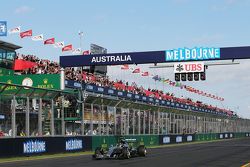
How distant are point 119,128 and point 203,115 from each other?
26668mm

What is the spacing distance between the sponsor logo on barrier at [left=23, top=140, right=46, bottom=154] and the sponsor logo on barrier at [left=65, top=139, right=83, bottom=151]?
8.44 ft

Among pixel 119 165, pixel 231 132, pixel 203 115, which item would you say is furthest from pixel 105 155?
pixel 231 132

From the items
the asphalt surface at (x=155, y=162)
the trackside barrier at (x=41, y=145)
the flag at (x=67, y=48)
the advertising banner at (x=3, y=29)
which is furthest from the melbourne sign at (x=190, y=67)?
the flag at (x=67, y=48)

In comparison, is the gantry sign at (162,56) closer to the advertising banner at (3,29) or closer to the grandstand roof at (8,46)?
the advertising banner at (3,29)

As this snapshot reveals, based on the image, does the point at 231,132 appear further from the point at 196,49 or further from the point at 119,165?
the point at 119,165

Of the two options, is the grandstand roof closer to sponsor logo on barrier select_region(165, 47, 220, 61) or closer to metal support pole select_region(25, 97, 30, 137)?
sponsor logo on barrier select_region(165, 47, 220, 61)

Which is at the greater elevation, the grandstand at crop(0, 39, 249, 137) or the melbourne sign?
the melbourne sign

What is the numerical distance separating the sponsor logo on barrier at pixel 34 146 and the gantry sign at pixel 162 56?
11.6 meters

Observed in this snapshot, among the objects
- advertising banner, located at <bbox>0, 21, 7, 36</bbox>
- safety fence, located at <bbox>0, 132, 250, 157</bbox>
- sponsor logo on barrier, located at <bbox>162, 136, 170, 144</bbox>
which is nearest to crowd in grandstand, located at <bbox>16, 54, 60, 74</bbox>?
advertising banner, located at <bbox>0, 21, 7, 36</bbox>

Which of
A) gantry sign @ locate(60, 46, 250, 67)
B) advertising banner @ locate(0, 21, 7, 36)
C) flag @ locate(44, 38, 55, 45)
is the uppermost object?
flag @ locate(44, 38, 55, 45)

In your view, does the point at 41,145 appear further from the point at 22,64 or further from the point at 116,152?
the point at 22,64

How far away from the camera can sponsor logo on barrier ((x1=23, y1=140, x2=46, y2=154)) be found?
2291cm

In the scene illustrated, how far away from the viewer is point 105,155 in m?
21.7

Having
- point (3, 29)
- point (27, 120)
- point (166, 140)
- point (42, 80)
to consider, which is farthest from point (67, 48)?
point (27, 120)
